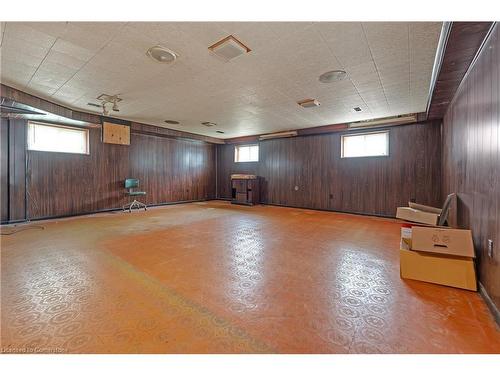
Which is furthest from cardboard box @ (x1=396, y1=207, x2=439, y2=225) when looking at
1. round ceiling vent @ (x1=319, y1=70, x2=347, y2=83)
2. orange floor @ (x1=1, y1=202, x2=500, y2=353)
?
round ceiling vent @ (x1=319, y1=70, x2=347, y2=83)

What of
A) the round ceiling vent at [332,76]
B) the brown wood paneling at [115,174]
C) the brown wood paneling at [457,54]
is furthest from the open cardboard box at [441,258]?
the brown wood paneling at [115,174]

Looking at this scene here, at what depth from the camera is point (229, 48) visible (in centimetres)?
259

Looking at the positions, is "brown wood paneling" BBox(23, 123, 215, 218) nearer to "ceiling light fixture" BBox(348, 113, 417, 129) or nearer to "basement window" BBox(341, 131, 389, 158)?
"basement window" BBox(341, 131, 389, 158)

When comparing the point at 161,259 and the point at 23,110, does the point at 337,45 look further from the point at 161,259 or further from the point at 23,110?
the point at 23,110

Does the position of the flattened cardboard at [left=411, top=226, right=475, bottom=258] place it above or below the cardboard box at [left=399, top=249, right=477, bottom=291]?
above

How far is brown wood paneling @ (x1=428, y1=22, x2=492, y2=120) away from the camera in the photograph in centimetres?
187

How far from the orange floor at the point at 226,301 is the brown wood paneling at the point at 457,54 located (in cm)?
231

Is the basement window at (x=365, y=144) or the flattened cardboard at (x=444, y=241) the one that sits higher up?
the basement window at (x=365, y=144)

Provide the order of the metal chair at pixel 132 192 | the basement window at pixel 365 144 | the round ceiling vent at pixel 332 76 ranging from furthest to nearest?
the metal chair at pixel 132 192 → the basement window at pixel 365 144 → the round ceiling vent at pixel 332 76

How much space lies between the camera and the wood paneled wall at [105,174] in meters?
4.92

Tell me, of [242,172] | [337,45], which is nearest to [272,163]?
[242,172]

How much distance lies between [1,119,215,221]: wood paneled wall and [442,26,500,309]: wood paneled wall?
7507mm

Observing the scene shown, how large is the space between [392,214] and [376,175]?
109 cm

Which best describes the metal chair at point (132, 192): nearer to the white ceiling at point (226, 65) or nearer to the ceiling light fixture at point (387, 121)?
the white ceiling at point (226, 65)
